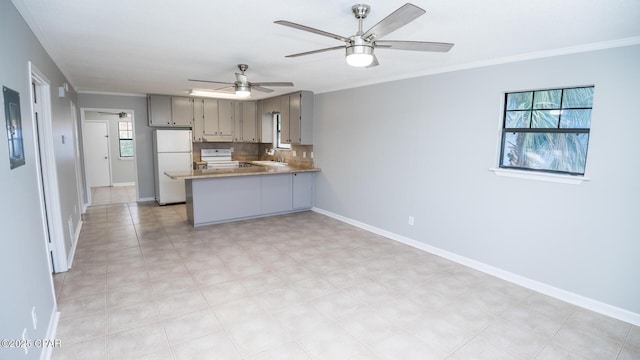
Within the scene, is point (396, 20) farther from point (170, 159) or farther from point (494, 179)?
point (170, 159)

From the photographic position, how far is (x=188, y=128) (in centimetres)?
694

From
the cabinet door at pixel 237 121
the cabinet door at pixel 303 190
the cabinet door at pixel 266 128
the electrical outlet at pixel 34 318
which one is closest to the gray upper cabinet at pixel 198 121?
the cabinet door at pixel 237 121

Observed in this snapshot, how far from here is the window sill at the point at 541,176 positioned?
2898mm

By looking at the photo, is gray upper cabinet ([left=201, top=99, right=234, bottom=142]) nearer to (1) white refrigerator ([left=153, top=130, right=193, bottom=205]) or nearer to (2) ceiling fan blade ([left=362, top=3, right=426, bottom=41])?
(1) white refrigerator ([left=153, top=130, right=193, bottom=205])

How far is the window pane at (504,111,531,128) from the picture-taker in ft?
10.8

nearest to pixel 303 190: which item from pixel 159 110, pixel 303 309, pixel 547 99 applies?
pixel 159 110

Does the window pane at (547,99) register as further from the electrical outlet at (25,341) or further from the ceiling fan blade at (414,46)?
the electrical outlet at (25,341)

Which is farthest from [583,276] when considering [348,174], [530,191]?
[348,174]

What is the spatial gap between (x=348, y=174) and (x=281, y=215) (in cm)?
149

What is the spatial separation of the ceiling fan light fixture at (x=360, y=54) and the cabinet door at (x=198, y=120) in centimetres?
550

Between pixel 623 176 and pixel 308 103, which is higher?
pixel 308 103

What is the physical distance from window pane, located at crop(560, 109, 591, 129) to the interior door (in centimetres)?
1004

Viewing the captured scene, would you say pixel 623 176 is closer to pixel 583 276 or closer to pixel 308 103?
pixel 583 276

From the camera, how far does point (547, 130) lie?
313 centimetres
